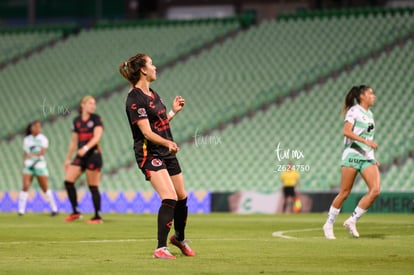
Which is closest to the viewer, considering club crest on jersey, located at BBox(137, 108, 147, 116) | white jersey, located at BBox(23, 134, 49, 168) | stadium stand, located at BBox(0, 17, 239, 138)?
club crest on jersey, located at BBox(137, 108, 147, 116)

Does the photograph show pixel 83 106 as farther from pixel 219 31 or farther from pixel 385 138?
pixel 219 31

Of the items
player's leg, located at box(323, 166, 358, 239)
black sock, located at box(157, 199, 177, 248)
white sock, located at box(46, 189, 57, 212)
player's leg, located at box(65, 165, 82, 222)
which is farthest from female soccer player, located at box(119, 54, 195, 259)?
white sock, located at box(46, 189, 57, 212)

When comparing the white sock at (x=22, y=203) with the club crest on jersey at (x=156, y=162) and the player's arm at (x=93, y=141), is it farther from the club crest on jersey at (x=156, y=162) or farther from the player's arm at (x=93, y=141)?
the club crest on jersey at (x=156, y=162)

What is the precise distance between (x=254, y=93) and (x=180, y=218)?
73.1ft

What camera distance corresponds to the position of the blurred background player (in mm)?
27219

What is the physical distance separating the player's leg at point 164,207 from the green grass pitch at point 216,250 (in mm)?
176

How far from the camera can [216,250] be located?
508 inches

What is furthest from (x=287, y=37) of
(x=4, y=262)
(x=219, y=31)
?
(x=4, y=262)

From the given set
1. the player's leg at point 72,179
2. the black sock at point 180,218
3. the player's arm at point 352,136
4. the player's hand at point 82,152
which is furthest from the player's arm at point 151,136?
the player's leg at point 72,179

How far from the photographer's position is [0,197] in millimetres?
30469

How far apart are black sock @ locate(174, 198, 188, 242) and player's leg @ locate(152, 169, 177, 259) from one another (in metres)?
0.64

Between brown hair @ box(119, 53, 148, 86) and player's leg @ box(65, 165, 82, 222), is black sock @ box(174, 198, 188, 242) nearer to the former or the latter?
brown hair @ box(119, 53, 148, 86)

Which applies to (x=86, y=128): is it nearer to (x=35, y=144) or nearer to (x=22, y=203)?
(x=35, y=144)

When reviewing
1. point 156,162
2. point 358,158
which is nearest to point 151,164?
point 156,162
